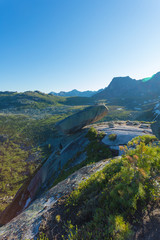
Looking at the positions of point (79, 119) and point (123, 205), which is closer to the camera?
point (123, 205)

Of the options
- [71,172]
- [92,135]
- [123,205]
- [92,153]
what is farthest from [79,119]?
[123,205]

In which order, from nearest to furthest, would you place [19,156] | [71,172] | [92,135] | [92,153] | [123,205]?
[123,205] < [71,172] < [92,153] < [92,135] < [19,156]

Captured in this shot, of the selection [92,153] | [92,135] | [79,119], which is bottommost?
[92,153]

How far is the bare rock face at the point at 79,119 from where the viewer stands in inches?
813

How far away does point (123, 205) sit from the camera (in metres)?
4.28

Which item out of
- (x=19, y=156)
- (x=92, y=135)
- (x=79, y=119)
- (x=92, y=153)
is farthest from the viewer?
(x=19, y=156)

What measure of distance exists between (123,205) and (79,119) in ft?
55.2

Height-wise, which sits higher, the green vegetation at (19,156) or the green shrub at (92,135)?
the green shrub at (92,135)

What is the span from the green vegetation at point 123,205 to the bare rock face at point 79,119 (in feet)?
51.4

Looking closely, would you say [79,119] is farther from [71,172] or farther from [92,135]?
[71,172]

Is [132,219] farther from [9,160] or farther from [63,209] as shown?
[9,160]

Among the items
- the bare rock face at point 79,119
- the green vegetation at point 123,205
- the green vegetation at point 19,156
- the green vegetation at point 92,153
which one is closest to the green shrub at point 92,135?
the green vegetation at point 92,153

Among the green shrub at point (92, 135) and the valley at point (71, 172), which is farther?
the green shrub at point (92, 135)

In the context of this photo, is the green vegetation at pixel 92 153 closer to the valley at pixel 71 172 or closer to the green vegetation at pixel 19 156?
the valley at pixel 71 172
